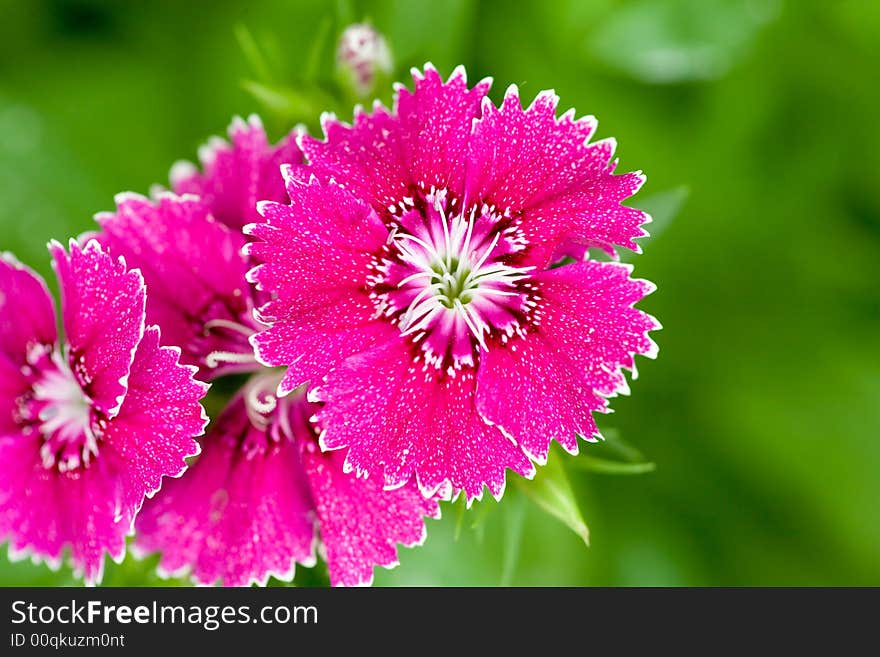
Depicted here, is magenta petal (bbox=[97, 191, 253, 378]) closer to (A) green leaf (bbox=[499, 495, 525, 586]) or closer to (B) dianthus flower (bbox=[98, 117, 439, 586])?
(B) dianthus flower (bbox=[98, 117, 439, 586])

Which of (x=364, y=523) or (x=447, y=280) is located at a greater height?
(x=447, y=280)

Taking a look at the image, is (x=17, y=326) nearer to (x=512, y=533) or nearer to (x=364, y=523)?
(x=364, y=523)

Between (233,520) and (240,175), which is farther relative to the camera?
(240,175)

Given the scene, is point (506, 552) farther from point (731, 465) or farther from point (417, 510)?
point (731, 465)

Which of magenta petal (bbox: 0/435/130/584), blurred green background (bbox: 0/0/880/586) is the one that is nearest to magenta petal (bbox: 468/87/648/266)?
magenta petal (bbox: 0/435/130/584)

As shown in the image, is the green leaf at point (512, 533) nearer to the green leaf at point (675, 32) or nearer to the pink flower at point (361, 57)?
the pink flower at point (361, 57)

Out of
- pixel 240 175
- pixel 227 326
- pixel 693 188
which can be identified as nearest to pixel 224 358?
pixel 227 326
